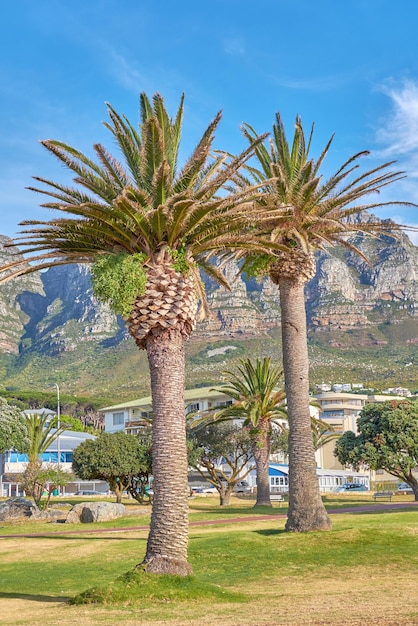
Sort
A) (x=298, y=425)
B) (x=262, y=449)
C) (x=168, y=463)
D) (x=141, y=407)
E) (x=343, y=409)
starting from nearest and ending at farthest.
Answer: (x=168, y=463) → (x=298, y=425) → (x=262, y=449) → (x=141, y=407) → (x=343, y=409)

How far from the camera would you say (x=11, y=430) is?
160ft

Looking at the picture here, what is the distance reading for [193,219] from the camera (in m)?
16.4

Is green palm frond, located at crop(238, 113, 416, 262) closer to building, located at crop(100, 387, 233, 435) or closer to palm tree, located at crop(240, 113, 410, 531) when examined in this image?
palm tree, located at crop(240, 113, 410, 531)

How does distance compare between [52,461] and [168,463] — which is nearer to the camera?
[168,463]

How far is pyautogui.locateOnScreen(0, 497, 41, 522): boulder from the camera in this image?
41.1m

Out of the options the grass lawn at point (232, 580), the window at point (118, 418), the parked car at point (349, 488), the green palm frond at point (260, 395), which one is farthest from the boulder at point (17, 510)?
the window at point (118, 418)

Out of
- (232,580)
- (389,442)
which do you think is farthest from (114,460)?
(232,580)

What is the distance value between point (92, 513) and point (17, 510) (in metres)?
6.43

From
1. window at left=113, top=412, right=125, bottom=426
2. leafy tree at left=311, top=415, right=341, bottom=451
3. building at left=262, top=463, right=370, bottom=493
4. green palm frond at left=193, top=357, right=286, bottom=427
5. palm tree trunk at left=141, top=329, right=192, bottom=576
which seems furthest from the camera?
window at left=113, top=412, right=125, bottom=426

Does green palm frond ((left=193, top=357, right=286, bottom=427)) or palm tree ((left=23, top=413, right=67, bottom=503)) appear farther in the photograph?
green palm frond ((left=193, top=357, right=286, bottom=427))

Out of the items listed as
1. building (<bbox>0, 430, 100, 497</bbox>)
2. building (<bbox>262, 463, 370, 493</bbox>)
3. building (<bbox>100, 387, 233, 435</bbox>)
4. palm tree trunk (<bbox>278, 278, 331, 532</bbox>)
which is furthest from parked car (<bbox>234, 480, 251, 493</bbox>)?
palm tree trunk (<bbox>278, 278, 331, 532</bbox>)

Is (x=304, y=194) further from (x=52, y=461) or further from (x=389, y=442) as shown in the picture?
(x=52, y=461)

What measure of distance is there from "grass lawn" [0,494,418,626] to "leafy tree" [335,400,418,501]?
67.5 ft

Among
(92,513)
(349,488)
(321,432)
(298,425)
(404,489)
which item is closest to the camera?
(298,425)
